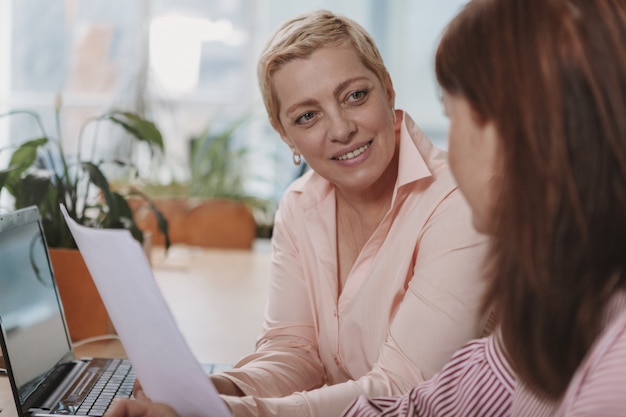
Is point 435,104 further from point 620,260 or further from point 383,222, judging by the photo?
point 620,260

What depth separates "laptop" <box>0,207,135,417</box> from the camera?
1.27 meters

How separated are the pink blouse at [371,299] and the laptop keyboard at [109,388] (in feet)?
0.67

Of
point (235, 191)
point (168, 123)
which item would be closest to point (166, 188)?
point (235, 191)

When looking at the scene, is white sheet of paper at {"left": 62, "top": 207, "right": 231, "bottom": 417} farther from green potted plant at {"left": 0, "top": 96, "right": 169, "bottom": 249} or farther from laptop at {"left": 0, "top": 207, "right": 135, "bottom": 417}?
green potted plant at {"left": 0, "top": 96, "right": 169, "bottom": 249}

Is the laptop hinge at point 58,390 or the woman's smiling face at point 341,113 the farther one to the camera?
the woman's smiling face at point 341,113

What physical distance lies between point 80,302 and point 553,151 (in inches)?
54.9

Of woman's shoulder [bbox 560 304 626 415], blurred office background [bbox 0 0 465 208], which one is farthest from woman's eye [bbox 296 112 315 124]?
blurred office background [bbox 0 0 465 208]

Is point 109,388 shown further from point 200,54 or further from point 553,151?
point 200,54

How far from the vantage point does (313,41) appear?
58.8 inches

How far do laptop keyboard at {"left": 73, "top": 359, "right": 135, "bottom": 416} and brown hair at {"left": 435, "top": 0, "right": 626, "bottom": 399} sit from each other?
752 millimetres

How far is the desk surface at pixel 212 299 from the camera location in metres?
1.82

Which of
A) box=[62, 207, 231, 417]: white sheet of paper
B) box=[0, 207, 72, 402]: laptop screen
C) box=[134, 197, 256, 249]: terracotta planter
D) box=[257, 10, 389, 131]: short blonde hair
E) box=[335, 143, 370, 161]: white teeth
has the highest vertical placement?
box=[257, 10, 389, 131]: short blonde hair

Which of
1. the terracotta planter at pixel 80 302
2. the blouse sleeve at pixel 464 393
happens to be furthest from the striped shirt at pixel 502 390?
the terracotta planter at pixel 80 302

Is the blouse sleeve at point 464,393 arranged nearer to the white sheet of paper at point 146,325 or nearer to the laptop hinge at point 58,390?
the white sheet of paper at point 146,325
